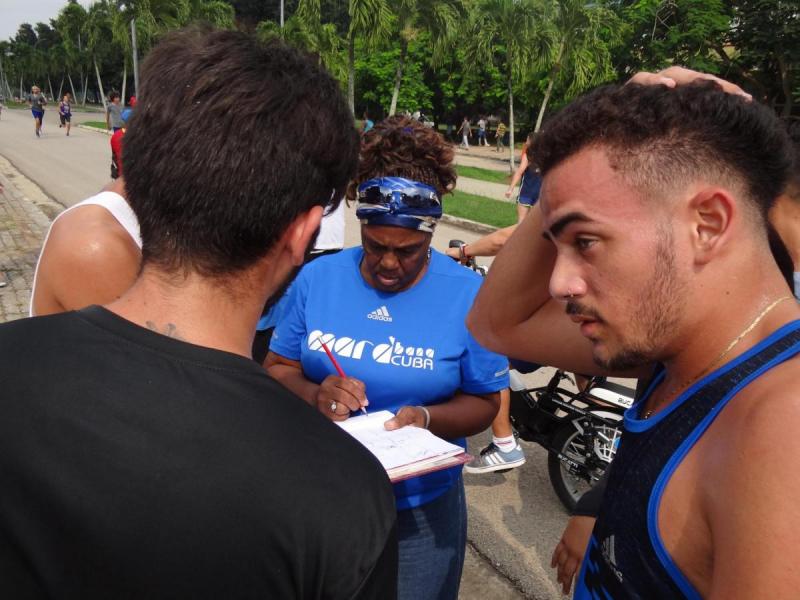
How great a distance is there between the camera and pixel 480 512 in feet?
12.5

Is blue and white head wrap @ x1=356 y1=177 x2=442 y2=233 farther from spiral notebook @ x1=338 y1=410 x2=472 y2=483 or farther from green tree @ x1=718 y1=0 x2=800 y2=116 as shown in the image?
green tree @ x1=718 y1=0 x2=800 y2=116

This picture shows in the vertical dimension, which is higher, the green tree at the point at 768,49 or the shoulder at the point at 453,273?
the green tree at the point at 768,49

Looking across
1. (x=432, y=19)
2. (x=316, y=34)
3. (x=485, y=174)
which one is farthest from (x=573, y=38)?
(x=316, y=34)

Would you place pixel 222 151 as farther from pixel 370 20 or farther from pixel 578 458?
pixel 370 20

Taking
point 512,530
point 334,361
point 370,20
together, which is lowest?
point 512,530

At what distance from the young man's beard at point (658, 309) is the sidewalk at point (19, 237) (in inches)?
241

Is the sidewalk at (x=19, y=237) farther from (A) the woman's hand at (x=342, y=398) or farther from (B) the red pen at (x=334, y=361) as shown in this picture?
(A) the woman's hand at (x=342, y=398)

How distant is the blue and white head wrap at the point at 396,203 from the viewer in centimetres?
227

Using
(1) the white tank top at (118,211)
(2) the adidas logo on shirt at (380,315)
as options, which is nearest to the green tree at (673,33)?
(2) the adidas logo on shirt at (380,315)

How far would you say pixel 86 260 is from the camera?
A: 174 cm

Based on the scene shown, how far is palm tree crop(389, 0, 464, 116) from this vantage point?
66.8 feet

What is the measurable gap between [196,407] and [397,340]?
49.6 inches

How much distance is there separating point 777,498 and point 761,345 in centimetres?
31

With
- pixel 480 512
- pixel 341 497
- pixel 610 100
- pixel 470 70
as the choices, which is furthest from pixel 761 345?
pixel 470 70
